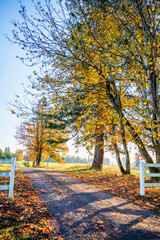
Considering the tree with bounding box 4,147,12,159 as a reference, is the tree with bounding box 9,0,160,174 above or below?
above

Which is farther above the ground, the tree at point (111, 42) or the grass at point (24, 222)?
the tree at point (111, 42)

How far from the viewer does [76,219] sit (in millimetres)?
3578

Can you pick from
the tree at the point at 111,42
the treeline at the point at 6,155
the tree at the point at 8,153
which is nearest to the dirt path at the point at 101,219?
the tree at the point at 111,42

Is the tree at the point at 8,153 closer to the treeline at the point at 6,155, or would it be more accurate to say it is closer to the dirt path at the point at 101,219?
the treeline at the point at 6,155

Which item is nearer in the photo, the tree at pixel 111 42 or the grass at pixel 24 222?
the grass at pixel 24 222

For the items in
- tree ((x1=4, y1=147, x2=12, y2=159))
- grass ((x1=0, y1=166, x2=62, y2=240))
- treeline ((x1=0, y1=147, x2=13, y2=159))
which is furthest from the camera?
tree ((x1=4, y1=147, x2=12, y2=159))

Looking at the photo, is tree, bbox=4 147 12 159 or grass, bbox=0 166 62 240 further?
tree, bbox=4 147 12 159

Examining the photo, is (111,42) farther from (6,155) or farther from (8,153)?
(8,153)

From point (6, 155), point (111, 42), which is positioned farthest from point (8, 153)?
point (111, 42)

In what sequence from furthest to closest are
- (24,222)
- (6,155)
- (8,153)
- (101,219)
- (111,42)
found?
(8,153) < (6,155) < (111,42) < (101,219) < (24,222)

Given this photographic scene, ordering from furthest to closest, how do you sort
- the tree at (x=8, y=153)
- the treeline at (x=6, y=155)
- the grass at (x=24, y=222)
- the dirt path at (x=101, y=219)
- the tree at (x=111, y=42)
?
1. the tree at (x=8, y=153)
2. the treeline at (x=6, y=155)
3. the tree at (x=111, y=42)
4. the dirt path at (x=101, y=219)
5. the grass at (x=24, y=222)

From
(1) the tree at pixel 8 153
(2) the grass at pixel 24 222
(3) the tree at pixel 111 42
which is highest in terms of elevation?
(3) the tree at pixel 111 42

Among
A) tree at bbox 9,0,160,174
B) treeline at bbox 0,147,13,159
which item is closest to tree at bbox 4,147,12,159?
treeline at bbox 0,147,13,159

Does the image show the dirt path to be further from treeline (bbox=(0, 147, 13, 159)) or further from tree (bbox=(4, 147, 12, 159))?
tree (bbox=(4, 147, 12, 159))
